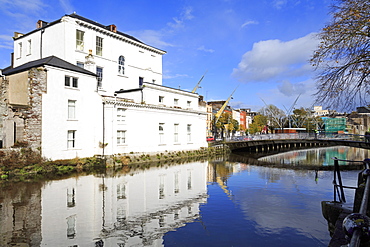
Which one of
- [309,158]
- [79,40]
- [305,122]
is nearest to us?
[79,40]

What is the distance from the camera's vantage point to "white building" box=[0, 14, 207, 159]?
23.6 m

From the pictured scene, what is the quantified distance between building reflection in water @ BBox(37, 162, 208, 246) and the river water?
3 cm

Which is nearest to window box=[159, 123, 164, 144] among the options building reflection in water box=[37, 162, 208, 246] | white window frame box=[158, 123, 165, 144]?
white window frame box=[158, 123, 165, 144]

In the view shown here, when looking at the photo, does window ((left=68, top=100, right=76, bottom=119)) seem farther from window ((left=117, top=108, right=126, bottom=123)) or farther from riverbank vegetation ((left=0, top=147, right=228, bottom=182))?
window ((left=117, top=108, right=126, bottom=123))

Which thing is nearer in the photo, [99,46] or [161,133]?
[99,46]

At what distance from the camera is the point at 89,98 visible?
90.4ft

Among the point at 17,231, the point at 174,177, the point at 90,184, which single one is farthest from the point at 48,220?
the point at 174,177

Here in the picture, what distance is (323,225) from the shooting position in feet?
33.6

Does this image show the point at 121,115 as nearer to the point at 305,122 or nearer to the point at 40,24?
the point at 40,24

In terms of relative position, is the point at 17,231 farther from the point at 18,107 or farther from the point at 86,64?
the point at 86,64

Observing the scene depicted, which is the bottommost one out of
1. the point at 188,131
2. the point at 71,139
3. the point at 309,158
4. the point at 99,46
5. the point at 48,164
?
the point at 309,158

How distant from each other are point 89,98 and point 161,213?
63.4 feet

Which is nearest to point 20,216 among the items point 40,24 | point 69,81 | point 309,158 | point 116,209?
point 116,209

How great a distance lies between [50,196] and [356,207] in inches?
573
